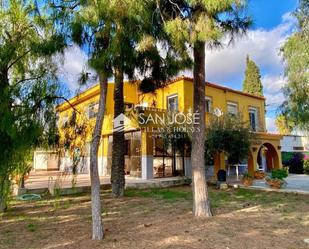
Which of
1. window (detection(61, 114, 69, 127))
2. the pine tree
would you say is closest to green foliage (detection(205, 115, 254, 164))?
window (detection(61, 114, 69, 127))

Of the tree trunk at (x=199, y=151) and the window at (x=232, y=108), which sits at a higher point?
the window at (x=232, y=108)

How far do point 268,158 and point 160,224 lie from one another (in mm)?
21598

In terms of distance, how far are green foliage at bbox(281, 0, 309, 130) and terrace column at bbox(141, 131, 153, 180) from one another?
10.8m

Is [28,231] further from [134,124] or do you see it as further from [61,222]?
[134,124]

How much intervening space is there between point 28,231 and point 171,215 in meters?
4.19

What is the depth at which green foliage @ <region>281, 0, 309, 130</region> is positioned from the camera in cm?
912

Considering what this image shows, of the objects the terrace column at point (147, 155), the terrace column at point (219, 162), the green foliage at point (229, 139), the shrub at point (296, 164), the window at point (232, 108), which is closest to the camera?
the green foliage at point (229, 139)

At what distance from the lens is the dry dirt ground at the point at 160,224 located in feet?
21.0

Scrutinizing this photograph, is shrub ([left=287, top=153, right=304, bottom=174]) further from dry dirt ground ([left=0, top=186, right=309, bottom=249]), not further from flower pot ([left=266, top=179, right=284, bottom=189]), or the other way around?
dry dirt ground ([left=0, top=186, right=309, bottom=249])

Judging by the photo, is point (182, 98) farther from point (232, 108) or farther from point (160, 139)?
point (232, 108)

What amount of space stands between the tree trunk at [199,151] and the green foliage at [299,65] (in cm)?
286

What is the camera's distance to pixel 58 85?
8172 millimetres

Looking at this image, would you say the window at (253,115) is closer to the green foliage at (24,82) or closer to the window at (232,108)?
the window at (232,108)

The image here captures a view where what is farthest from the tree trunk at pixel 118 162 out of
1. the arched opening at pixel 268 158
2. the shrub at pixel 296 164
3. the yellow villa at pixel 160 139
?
the shrub at pixel 296 164
